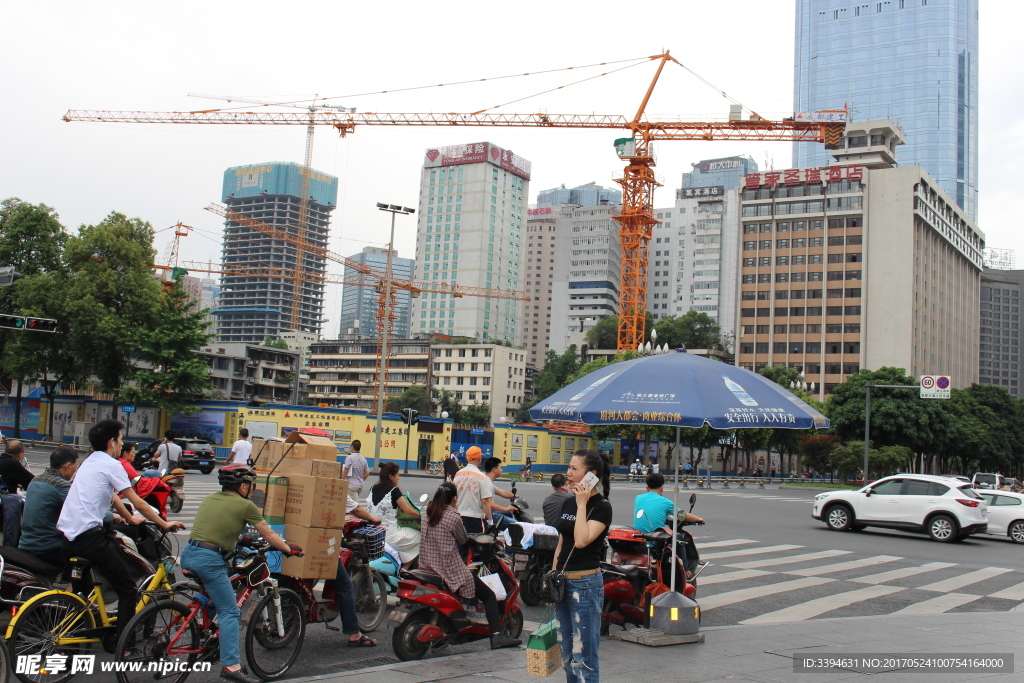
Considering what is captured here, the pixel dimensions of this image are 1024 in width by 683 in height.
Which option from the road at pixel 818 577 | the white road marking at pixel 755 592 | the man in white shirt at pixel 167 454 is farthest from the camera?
the man in white shirt at pixel 167 454

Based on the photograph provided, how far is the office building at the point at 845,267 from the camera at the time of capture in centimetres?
9550

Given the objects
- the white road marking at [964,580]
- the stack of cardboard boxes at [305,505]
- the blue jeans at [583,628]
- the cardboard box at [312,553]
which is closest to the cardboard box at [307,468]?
the stack of cardboard boxes at [305,505]

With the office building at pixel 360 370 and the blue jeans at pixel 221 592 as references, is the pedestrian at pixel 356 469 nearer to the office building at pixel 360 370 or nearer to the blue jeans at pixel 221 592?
the blue jeans at pixel 221 592

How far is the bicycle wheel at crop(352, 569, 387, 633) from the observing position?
799 cm

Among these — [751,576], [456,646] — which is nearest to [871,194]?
[751,576]

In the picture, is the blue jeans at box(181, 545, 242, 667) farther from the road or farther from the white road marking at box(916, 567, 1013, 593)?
the white road marking at box(916, 567, 1013, 593)

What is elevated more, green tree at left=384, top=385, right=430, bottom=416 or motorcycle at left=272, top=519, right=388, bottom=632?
green tree at left=384, top=385, right=430, bottom=416

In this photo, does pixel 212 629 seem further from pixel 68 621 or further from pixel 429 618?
pixel 429 618

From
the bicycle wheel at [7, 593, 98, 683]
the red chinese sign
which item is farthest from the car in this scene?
the red chinese sign

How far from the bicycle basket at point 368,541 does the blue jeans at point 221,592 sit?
6.78 feet

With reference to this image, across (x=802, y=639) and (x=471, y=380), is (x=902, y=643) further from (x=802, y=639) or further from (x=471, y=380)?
(x=471, y=380)

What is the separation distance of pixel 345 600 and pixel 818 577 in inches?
348

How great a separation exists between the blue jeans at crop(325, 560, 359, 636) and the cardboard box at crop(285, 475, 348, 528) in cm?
56

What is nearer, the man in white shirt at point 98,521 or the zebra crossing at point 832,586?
the man in white shirt at point 98,521
